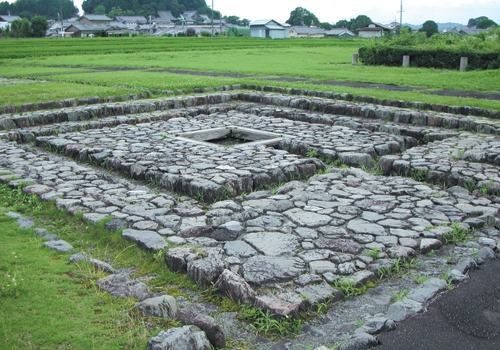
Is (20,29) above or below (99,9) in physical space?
below

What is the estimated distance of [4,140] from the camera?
29.7 ft

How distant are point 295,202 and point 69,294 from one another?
9.06 ft

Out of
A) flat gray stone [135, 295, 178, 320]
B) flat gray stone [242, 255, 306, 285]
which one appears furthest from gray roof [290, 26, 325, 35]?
flat gray stone [135, 295, 178, 320]

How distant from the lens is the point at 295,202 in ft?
18.7

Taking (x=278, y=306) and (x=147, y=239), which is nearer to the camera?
(x=278, y=306)

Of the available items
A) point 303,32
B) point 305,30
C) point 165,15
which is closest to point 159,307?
point 303,32

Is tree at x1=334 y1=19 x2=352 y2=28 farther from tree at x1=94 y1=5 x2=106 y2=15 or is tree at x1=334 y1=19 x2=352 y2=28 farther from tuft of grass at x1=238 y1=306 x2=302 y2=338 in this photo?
tuft of grass at x1=238 y1=306 x2=302 y2=338

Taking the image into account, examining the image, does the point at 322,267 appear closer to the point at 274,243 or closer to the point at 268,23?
the point at 274,243

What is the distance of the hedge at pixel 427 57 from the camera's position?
71.1ft

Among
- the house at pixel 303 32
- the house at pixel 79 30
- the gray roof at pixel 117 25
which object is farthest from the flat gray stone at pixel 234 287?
the gray roof at pixel 117 25

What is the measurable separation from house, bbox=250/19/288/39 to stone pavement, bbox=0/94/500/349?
64.7 m

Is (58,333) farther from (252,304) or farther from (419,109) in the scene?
(419,109)

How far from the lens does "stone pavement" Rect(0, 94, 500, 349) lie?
3.93m

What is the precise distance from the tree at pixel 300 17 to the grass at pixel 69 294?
343 feet
